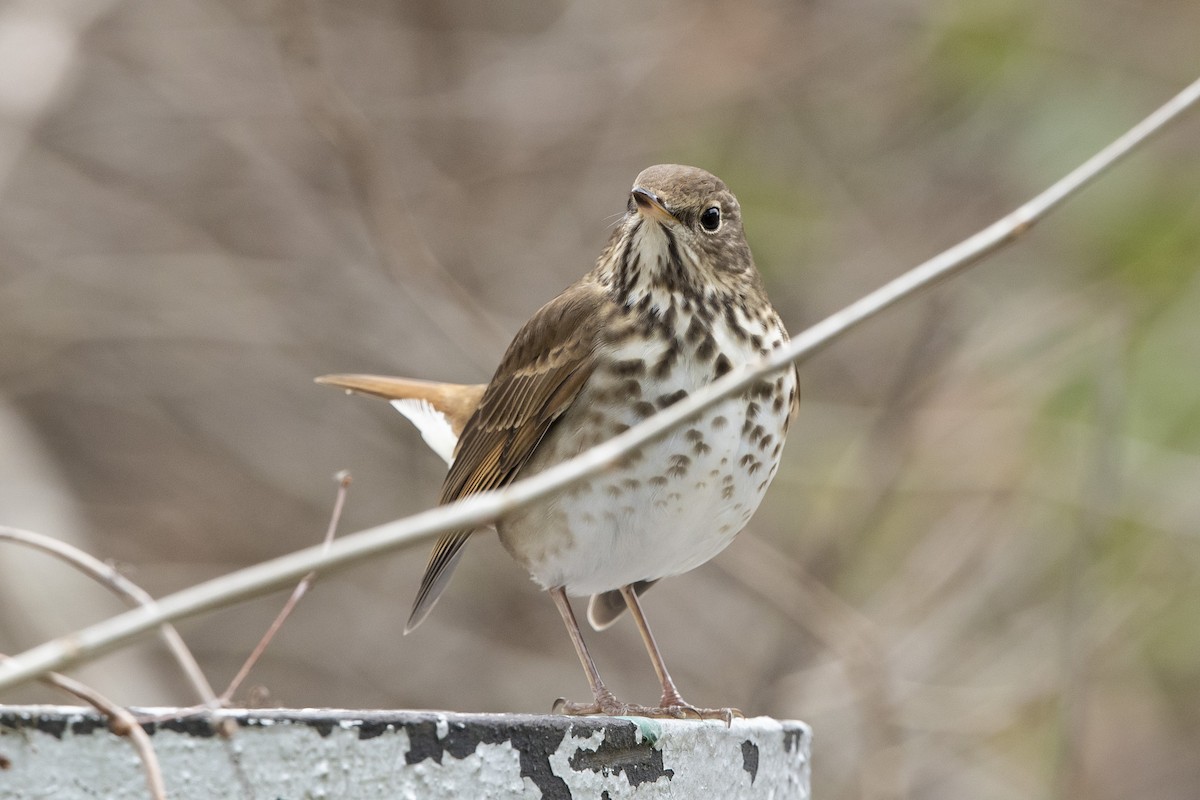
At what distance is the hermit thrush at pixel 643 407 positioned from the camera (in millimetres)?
2451

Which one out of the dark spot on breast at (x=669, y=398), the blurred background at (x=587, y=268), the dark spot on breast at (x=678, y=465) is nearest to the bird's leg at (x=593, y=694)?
the dark spot on breast at (x=678, y=465)

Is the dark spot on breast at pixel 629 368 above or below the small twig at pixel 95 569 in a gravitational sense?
above

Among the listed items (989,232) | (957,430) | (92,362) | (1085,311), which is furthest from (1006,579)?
(989,232)

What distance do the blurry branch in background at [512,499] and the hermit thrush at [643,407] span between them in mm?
1076

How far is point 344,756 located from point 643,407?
3.68ft

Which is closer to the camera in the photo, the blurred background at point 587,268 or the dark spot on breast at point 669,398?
the dark spot on breast at point 669,398

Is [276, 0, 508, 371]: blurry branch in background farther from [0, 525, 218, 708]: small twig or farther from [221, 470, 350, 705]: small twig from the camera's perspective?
[0, 525, 218, 708]: small twig

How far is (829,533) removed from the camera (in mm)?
5172

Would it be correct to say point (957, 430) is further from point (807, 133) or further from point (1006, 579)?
point (807, 133)

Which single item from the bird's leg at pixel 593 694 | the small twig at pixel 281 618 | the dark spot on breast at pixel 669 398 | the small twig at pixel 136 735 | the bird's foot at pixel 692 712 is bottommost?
the small twig at pixel 136 735

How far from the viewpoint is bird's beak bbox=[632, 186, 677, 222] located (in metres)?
2.54

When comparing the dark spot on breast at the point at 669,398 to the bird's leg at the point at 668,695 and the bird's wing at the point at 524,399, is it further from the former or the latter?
the bird's leg at the point at 668,695

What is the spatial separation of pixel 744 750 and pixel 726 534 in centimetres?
85

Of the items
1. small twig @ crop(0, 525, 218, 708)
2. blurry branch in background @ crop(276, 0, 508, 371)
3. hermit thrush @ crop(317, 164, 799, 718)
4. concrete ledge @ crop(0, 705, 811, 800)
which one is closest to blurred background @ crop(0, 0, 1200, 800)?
blurry branch in background @ crop(276, 0, 508, 371)
